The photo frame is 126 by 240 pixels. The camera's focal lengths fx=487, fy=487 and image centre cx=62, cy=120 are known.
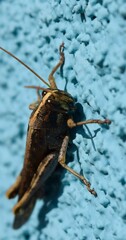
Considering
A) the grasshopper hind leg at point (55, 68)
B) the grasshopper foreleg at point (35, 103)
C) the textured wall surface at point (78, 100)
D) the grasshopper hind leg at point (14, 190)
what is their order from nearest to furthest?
the textured wall surface at point (78, 100), the grasshopper hind leg at point (55, 68), the grasshopper foreleg at point (35, 103), the grasshopper hind leg at point (14, 190)

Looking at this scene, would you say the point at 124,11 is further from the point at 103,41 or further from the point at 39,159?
the point at 39,159

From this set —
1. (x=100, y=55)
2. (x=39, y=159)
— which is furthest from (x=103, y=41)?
(x=39, y=159)

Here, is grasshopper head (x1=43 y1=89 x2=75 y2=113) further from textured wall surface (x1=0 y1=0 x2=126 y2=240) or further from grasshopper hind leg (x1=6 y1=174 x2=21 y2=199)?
grasshopper hind leg (x1=6 y1=174 x2=21 y2=199)

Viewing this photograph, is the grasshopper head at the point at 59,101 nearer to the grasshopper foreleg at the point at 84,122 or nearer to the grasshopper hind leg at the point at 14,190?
the grasshopper foreleg at the point at 84,122

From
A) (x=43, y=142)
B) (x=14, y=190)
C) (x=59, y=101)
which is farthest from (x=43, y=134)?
(x=14, y=190)

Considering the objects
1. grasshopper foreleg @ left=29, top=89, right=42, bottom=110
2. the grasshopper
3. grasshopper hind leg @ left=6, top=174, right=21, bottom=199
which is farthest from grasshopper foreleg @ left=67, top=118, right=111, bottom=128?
grasshopper hind leg @ left=6, top=174, right=21, bottom=199

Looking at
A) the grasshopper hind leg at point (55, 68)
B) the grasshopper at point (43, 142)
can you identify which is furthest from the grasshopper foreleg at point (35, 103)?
the grasshopper hind leg at point (55, 68)

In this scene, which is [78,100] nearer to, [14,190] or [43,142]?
[43,142]

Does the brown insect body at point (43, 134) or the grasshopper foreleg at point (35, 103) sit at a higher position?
the grasshopper foreleg at point (35, 103)
